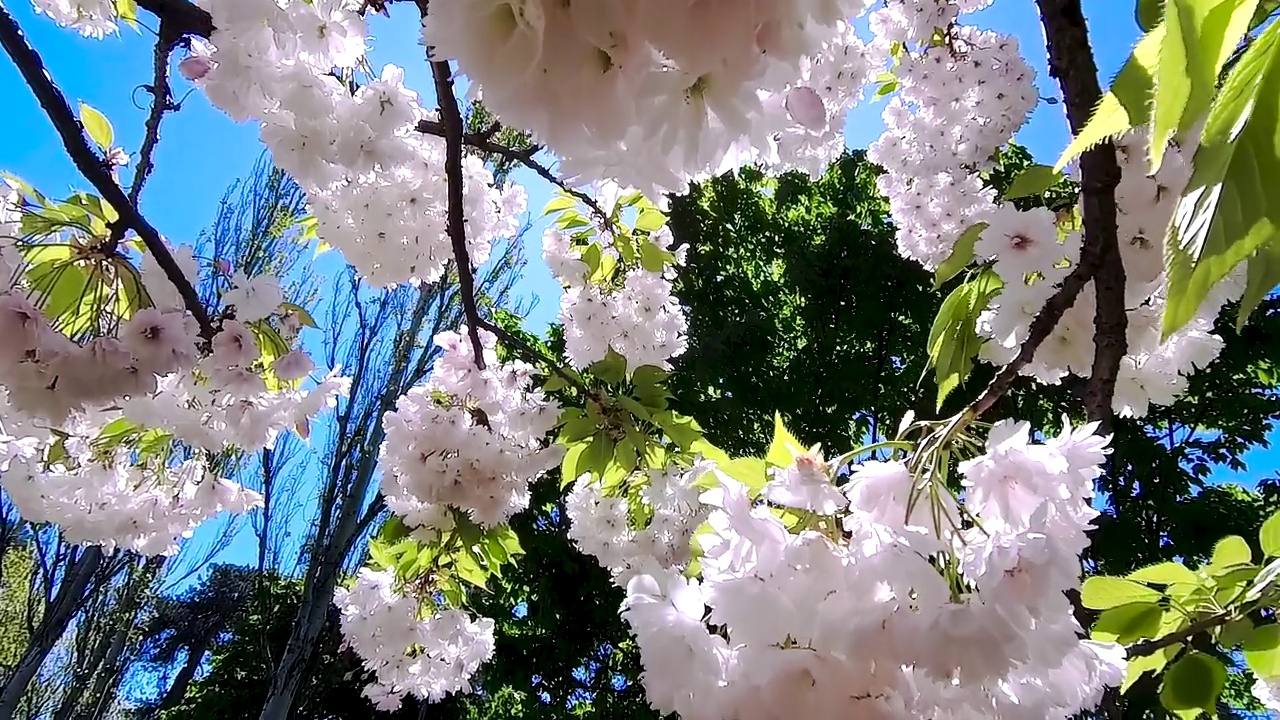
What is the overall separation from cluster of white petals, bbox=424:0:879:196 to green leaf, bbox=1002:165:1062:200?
54 cm

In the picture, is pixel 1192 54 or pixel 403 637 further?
pixel 403 637

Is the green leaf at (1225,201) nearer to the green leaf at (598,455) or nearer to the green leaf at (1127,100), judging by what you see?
the green leaf at (1127,100)

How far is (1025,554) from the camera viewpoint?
2.08 feet

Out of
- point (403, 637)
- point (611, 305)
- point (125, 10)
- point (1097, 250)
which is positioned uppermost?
point (611, 305)

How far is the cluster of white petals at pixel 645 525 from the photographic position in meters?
2.30

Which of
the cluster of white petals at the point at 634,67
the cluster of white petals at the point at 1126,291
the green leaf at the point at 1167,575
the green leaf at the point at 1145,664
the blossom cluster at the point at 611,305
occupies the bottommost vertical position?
the green leaf at the point at 1145,664

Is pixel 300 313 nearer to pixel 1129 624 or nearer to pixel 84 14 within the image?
pixel 84 14

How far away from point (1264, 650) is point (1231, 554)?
0.16 m

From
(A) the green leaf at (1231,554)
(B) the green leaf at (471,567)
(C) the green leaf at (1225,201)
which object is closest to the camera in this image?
(C) the green leaf at (1225,201)

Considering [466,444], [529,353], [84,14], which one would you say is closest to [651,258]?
[529,353]

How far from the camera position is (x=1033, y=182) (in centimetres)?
89

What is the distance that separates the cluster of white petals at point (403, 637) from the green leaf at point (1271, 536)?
2.07 m

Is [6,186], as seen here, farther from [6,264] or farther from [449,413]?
[449,413]

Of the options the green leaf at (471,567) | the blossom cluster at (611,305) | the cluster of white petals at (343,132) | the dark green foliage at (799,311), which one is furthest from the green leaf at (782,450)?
the dark green foliage at (799,311)
